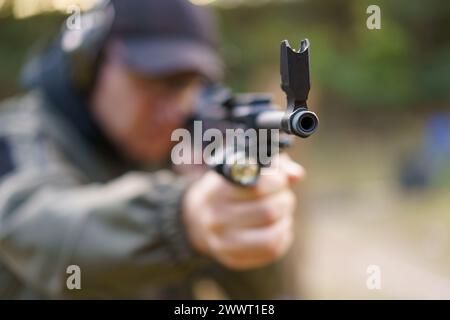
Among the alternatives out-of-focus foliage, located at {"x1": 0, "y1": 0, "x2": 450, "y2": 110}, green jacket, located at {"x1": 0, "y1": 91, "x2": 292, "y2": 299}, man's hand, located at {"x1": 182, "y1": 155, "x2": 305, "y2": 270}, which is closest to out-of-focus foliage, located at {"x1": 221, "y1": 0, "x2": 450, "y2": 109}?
out-of-focus foliage, located at {"x1": 0, "y1": 0, "x2": 450, "y2": 110}

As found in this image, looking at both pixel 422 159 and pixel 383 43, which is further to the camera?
pixel 383 43

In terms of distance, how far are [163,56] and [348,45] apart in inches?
330

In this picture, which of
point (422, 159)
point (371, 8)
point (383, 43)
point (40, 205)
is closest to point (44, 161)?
point (40, 205)

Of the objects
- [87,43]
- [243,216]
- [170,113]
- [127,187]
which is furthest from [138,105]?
[243,216]

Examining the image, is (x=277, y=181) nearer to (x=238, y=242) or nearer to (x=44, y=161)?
(x=238, y=242)

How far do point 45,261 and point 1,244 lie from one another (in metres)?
0.09

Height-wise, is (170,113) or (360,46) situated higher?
(360,46)

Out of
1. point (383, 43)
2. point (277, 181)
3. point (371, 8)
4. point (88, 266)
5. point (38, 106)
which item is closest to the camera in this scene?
point (277, 181)

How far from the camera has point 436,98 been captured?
376 inches

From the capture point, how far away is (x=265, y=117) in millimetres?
854

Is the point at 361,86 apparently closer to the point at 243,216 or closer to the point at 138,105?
the point at 138,105

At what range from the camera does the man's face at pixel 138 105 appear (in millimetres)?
1504

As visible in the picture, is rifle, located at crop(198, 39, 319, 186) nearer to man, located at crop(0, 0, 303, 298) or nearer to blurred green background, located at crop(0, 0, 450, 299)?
man, located at crop(0, 0, 303, 298)

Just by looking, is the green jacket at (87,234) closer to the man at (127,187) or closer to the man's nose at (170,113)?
the man at (127,187)
